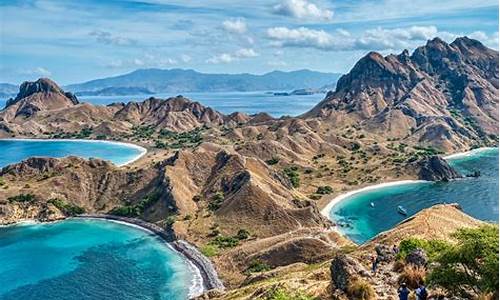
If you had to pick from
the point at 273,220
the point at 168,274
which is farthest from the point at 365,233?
the point at 168,274

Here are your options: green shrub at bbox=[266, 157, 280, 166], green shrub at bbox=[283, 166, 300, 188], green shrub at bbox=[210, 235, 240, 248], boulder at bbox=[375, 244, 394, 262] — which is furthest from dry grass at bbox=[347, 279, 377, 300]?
green shrub at bbox=[266, 157, 280, 166]

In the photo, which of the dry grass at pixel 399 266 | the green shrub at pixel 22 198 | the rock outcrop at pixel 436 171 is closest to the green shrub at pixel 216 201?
the green shrub at pixel 22 198

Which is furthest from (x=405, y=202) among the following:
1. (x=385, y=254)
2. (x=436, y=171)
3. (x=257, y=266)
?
(x=385, y=254)

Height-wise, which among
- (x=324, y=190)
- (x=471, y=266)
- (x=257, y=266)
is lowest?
(x=324, y=190)

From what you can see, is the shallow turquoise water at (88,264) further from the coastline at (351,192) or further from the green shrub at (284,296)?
the coastline at (351,192)

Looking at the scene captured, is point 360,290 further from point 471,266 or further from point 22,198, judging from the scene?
point 22,198

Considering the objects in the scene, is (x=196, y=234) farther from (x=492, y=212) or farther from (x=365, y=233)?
(x=492, y=212)
